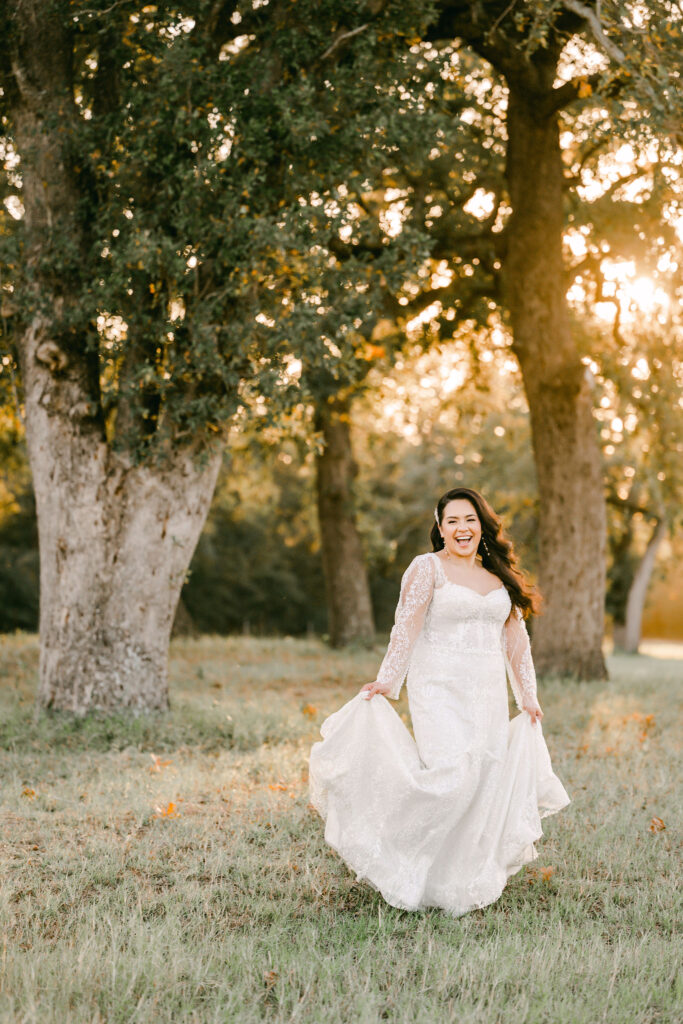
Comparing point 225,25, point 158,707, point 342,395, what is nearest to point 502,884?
point 158,707

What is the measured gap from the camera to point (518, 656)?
18.1ft

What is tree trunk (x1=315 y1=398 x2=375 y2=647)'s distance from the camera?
1908 centimetres

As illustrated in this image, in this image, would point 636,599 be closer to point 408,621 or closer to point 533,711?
point 533,711

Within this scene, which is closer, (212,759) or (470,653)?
(470,653)

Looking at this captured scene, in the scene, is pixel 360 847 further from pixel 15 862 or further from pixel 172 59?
pixel 172 59

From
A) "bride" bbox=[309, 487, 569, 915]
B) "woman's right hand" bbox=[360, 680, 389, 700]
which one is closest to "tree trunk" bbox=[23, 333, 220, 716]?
"bride" bbox=[309, 487, 569, 915]

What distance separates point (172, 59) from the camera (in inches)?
338

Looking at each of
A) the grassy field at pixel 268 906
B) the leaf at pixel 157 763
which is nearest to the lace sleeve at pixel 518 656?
the grassy field at pixel 268 906

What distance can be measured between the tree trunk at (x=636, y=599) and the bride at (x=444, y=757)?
82.4 ft

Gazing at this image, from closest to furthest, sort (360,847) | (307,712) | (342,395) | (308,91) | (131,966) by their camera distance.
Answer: (131,966) < (360,847) < (308,91) < (307,712) < (342,395)

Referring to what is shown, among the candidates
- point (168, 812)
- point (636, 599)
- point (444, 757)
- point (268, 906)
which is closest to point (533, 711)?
point (444, 757)

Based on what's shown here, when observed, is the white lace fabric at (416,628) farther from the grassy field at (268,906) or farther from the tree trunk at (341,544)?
the tree trunk at (341,544)

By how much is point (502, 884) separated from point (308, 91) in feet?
24.0

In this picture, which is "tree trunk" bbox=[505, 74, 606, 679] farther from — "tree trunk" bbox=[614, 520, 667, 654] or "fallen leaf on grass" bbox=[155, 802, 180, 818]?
"tree trunk" bbox=[614, 520, 667, 654]
